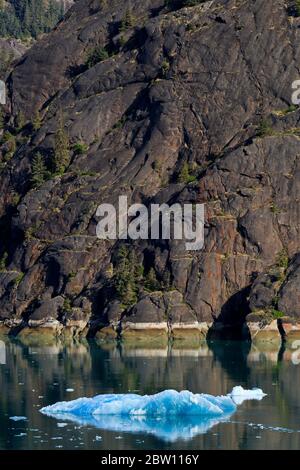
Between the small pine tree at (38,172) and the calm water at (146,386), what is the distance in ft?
103

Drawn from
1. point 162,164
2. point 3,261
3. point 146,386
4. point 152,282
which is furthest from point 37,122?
point 146,386

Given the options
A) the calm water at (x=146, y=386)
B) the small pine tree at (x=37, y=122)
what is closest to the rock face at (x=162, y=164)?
the small pine tree at (x=37, y=122)

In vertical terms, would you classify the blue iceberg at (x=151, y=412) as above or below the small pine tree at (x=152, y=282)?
below

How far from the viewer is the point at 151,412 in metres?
77.6

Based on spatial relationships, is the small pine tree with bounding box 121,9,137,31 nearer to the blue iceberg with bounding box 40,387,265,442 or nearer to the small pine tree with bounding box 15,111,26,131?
the small pine tree with bounding box 15,111,26,131

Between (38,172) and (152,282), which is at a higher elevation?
(38,172)

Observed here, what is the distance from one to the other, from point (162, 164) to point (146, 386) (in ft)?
220

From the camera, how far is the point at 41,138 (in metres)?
174

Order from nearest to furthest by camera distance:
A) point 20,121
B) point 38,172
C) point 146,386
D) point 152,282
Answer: point 146,386 < point 152,282 < point 38,172 < point 20,121

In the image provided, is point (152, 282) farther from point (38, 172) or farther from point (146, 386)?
point (146, 386)

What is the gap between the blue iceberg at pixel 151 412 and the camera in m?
74.7

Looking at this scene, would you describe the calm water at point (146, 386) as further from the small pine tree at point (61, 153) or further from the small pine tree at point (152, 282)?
the small pine tree at point (61, 153)
